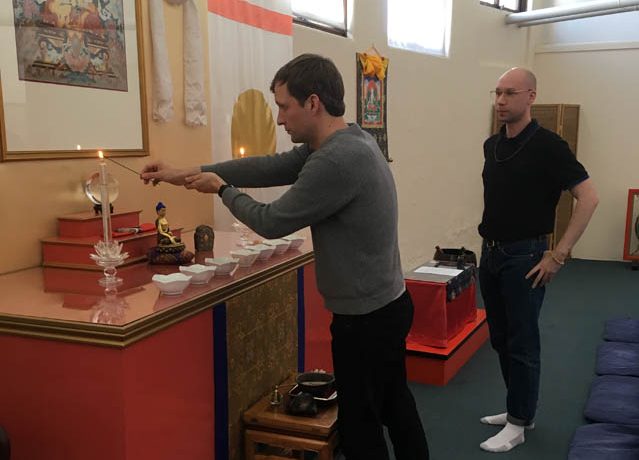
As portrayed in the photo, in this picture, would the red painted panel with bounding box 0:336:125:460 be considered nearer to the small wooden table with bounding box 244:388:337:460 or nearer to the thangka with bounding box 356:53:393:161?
the small wooden table with bounding box 244:388:337:460

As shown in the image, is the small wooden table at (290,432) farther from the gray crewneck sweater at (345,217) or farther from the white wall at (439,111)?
the white wall at (439,111)

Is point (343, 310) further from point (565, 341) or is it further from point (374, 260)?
point (565, 341)

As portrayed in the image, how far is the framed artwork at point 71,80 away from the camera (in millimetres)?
1843

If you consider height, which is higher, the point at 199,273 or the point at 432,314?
the point at 199,273

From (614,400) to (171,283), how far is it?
2.18 metres

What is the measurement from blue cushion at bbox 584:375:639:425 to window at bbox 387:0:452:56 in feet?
9.02

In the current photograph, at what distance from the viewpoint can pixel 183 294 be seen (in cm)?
165

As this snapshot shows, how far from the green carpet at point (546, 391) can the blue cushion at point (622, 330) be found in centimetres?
7

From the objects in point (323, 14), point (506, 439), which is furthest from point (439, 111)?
point (506, 439)

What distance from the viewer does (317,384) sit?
2.02m

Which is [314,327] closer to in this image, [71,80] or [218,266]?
[218,266]

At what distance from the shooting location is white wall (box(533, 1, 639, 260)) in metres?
6.13

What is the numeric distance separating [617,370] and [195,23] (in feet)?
8.65

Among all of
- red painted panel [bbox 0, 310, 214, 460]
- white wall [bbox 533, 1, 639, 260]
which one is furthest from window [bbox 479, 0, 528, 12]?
red painted panel [bbox 0, 310, 214, 460]
